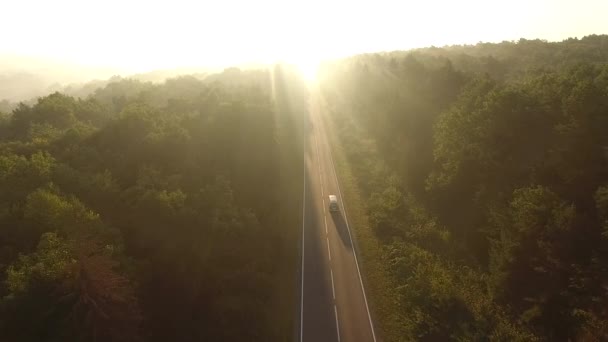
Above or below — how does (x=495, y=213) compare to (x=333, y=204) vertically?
above

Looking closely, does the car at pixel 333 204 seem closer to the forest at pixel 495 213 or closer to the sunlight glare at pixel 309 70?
the forest at pixel 495 213

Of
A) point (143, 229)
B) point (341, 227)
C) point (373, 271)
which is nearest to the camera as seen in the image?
point (143, 229)

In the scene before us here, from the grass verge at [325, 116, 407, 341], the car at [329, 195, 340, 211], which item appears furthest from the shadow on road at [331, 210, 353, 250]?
the grass verge at [325, 116, 407, 341]

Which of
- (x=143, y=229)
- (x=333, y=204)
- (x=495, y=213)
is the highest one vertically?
(x=143, y=229)

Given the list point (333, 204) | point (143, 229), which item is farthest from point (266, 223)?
point (143, 229)

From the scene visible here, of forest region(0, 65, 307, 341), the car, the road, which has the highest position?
forest region(0, 65, 307, 341)

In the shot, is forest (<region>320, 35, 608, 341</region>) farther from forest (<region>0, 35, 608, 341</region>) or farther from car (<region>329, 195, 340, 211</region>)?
car (<region>329, 195, 340, 211</region>)

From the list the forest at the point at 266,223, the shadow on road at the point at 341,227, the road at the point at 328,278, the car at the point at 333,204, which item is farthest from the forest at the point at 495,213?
the car at the point at 333,204

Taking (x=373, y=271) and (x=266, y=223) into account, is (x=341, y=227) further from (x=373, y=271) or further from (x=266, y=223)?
(x=266, y=223)
